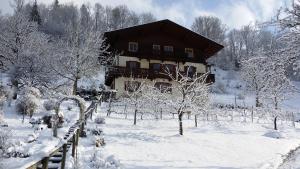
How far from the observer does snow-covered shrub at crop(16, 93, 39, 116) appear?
23.8 m

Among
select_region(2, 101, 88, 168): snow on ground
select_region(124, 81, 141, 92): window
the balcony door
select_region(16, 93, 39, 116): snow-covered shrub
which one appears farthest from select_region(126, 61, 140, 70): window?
select_region(16, 93, 39, 116): snow-covered shrub

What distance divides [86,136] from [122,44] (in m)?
24.2

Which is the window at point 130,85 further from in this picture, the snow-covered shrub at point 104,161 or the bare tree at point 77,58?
the snow-covered shrub at point 104,161

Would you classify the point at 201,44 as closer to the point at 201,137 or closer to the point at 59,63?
the point at 59,63

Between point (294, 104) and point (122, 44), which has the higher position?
point (122, 44)

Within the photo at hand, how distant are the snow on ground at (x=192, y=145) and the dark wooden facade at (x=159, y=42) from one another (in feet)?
51.1

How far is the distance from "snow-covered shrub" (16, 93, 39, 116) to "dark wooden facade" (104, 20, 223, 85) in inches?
605

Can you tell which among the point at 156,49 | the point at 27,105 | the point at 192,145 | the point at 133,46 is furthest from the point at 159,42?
the point at 192,145

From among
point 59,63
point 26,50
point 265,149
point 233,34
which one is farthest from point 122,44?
point 233,34

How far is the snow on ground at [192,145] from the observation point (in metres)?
14.7

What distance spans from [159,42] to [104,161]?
30.9m

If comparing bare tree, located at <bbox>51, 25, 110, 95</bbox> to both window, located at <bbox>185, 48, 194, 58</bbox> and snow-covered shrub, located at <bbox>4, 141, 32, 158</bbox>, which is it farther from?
snow-covered shrub, located at <bbox>4, 141, 32, 158</bbox>

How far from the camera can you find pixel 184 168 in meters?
13.6

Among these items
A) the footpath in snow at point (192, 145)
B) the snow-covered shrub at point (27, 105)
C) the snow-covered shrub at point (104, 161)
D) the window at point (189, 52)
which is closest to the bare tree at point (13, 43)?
the snow-covered shrub at point (27, 105)
